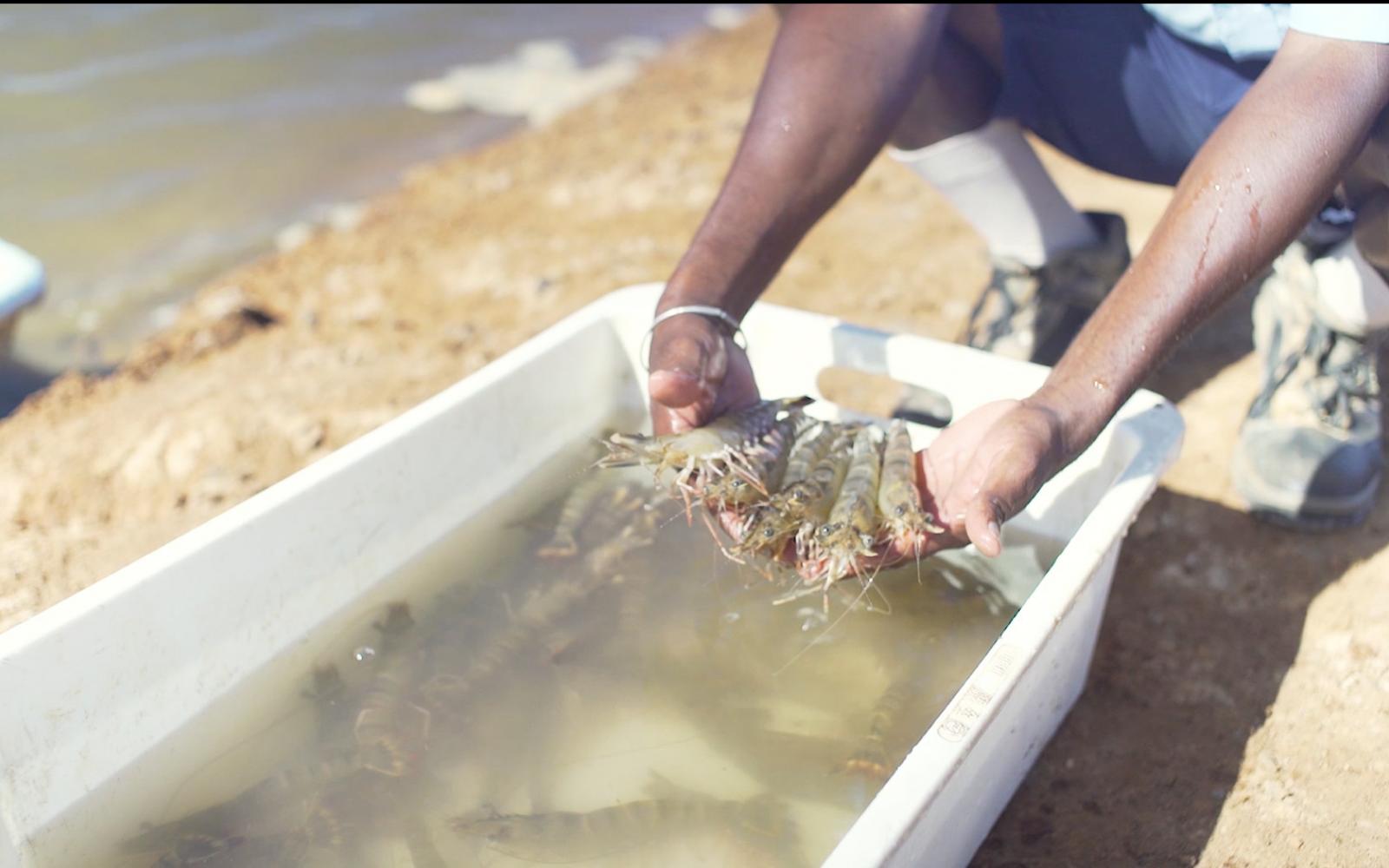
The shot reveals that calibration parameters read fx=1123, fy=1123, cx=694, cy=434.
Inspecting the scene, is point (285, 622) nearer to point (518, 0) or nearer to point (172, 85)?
point (172, 85)

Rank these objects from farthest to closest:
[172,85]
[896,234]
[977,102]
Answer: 1. [172,85]
2. [896,234]
3. [977,102]

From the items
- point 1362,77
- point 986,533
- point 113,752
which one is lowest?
point 113,752

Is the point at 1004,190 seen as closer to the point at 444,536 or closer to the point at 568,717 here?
the point at 444,536

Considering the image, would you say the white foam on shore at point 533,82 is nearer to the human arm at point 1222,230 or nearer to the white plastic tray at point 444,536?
Result: the white plastic tray at point 444,536

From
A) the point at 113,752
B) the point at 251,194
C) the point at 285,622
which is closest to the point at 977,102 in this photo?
the point at 285,622

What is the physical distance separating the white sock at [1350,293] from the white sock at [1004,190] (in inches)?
30.4

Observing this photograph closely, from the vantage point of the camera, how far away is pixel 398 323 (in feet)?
15.0

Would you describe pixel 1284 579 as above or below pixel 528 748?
below

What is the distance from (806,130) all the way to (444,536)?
1413mm

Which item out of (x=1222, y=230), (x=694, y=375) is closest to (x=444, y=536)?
(x=694, y=375)

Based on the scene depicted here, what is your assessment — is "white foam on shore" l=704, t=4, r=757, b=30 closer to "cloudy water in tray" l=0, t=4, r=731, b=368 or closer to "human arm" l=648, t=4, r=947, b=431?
"cloudy water in tray" l=0, t=4, r=731, b=368

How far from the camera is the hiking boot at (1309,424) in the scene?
3.03 metres

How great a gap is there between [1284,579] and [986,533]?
1.43 metres

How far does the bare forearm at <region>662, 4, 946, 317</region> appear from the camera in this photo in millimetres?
2816
